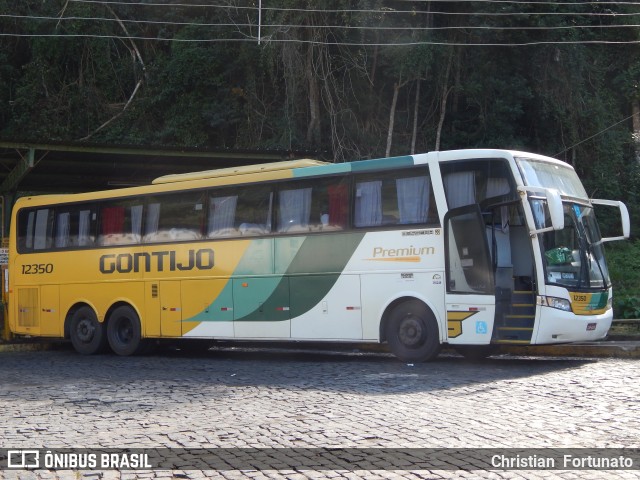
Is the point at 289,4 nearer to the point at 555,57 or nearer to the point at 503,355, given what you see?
the point at 555,57

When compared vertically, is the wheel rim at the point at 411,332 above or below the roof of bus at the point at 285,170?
below

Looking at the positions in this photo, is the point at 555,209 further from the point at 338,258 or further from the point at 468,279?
the point at 338,258

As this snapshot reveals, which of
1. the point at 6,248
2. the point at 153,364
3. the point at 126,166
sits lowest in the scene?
the point at 153,364

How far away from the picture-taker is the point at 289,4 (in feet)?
94.3

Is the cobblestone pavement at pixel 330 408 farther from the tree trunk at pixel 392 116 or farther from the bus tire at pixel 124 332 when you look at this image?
the tree trunk at pixel 392 116

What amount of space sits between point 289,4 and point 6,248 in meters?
12.9

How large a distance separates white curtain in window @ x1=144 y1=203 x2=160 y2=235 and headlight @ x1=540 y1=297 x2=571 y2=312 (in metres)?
8.58

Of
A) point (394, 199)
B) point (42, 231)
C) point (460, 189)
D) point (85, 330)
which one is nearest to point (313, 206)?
point (394, 199)

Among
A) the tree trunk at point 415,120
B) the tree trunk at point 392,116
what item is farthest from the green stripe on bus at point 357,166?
the tree trunk at point 415,120

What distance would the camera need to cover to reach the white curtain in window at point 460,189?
14.0m

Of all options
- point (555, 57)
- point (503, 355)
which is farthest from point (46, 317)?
point (555, 57)

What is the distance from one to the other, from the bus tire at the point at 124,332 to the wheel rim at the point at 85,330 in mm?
582

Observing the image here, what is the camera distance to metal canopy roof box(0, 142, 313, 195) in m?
21.2

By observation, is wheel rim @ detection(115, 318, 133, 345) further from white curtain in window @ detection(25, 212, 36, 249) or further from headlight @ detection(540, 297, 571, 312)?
headlight @ detection(540, 297, 571, 312)
